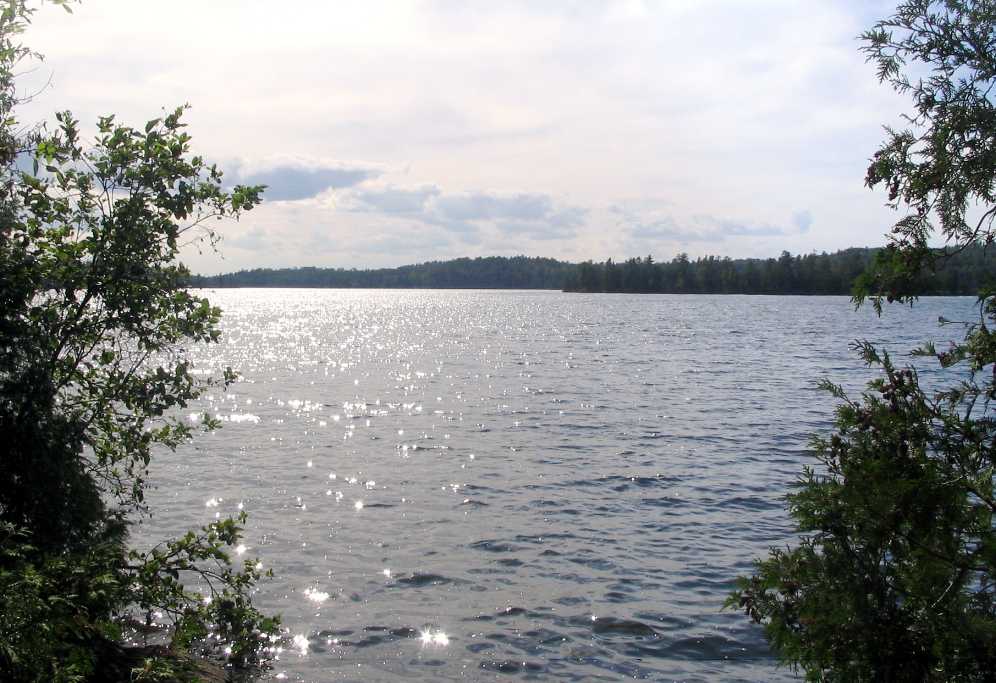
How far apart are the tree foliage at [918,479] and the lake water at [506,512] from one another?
4931 millimetres

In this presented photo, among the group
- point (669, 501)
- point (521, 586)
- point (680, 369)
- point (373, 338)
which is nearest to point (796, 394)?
point (680, 369)

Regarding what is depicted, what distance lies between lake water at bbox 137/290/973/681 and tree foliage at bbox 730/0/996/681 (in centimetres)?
493

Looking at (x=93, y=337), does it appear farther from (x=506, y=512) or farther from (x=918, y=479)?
(x=506, y=512)

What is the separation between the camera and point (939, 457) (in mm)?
5422

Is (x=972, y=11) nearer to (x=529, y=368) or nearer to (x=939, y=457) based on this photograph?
(x=939, y=457)

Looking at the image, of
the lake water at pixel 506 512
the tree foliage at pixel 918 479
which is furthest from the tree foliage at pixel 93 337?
the tree foliage at pixel 918 479

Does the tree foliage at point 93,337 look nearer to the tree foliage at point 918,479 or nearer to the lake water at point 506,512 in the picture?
the lake water at point 506,512

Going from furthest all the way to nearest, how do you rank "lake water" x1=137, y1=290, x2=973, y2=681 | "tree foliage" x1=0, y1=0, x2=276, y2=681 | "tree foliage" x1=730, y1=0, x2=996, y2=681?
"lake water" x1=137, y1=290, x2=973, y2=681, "tree foliage" x1=0, y1=0, x2=276, y2=681, "tree foliage" x1=730, y1=0, x2=996, y2=681

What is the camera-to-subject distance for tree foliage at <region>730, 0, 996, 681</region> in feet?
16.7

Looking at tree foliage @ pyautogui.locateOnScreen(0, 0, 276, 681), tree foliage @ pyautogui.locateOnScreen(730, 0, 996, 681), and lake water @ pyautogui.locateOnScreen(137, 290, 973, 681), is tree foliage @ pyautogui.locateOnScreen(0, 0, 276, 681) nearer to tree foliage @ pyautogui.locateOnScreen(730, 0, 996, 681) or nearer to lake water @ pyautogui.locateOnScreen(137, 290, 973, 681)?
lake water @ pyautogui.locateOnScreen(137, 290, 973, 681)

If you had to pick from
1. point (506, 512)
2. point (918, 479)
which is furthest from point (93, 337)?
point (506, 512)

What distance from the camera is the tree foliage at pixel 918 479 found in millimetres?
5078

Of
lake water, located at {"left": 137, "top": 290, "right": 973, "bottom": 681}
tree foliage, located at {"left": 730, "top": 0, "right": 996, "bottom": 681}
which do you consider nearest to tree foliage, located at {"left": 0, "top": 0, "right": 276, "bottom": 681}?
lake water, located at {"left": 137, "top": 290, "right": 973, "bottom": 681}

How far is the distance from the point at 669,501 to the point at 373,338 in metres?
62.1
